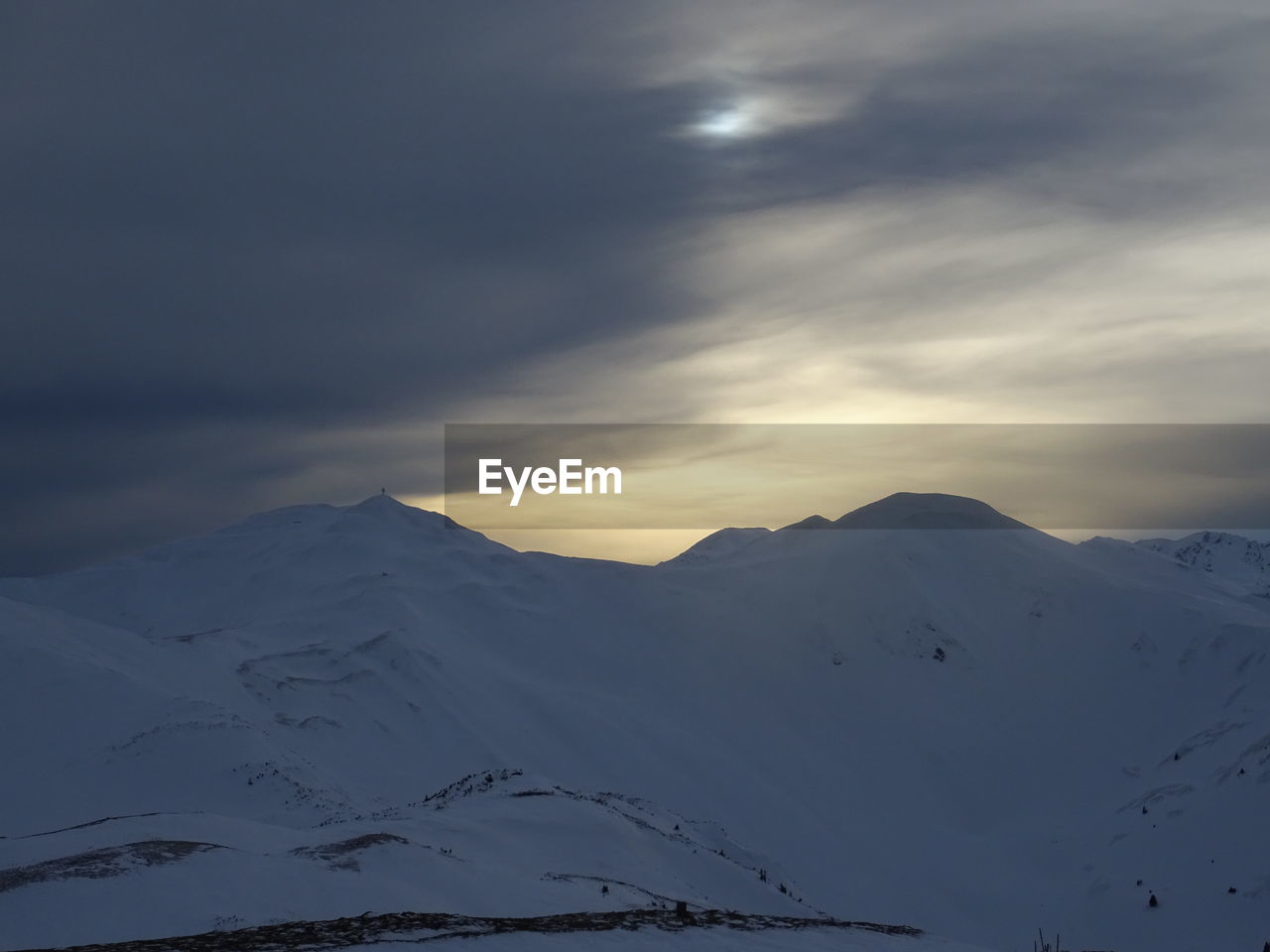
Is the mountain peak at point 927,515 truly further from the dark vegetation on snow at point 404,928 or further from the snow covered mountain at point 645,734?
the dark vegetation on snow at point 404,928

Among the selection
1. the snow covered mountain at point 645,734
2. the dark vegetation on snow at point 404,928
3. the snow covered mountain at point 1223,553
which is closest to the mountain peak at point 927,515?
the snow covered mountain at point 645,734

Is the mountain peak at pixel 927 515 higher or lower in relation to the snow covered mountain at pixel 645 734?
higher

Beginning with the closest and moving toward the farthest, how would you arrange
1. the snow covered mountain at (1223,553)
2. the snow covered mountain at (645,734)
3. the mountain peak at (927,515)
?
the snow covered mountain at (645,734)
the mountain peak at (927,515)
the snow covered mountain at (1223,553)

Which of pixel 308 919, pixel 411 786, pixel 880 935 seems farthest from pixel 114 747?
pixel 880 935

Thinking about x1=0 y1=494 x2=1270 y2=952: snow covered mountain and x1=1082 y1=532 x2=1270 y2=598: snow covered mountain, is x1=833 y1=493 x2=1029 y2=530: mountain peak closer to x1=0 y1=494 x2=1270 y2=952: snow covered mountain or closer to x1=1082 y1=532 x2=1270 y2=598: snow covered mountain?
x1=0 y1=494 x2=1270 y2=952: snow covered mountain

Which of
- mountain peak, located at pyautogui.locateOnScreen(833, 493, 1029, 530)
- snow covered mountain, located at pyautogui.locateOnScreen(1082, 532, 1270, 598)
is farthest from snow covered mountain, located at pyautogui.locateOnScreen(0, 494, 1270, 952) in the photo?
snow covered mountain, located at pyautogui.locateOnScreen(1082, 532, 1270, 598)

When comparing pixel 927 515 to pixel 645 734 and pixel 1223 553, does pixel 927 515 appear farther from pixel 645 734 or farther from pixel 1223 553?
pixel 1223 553

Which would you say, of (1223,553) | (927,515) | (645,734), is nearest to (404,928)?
(645,734)

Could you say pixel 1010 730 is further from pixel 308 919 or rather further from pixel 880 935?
pixel 308 919
